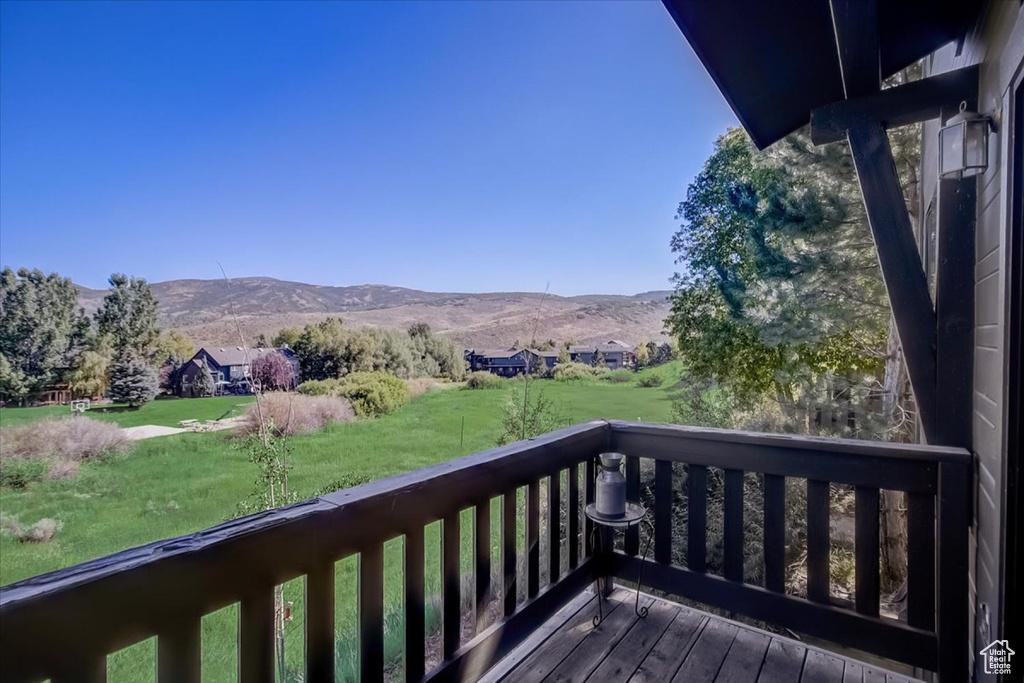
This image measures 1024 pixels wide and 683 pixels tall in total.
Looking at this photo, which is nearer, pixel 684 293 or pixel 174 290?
pixel 174 290

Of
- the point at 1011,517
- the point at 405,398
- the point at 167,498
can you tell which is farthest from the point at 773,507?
the point at 167,498

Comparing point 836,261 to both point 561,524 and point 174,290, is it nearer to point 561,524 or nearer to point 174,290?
point 561,524

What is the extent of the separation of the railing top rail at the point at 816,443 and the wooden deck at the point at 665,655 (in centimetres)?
82

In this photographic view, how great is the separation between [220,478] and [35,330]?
6.01 feet

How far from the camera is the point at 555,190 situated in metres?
7.28

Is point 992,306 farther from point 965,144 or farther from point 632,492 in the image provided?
point 632,492

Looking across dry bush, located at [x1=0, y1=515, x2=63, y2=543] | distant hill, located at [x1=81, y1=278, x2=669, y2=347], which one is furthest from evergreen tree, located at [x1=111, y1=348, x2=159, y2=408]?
dry bush, located at [x1=0, y1=515, x2=63, y2=543]

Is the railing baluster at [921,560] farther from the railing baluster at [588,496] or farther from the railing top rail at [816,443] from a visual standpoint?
the railing baluster at [588,496]

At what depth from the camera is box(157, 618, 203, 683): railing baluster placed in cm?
90

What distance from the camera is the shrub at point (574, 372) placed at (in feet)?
17.1

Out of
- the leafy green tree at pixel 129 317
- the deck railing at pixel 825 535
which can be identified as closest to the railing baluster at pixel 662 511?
the deck railing at pixel 825 535

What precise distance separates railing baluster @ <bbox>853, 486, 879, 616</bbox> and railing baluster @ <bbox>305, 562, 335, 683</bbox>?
1.92 m

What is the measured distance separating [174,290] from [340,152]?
273cm

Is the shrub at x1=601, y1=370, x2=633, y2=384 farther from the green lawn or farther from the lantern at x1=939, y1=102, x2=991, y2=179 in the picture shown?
the lantern at x1=939, y1=102, x2=991, y2=179
